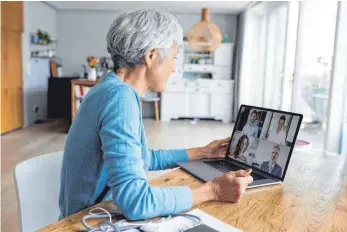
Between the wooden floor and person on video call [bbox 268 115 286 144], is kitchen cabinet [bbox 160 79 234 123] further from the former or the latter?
person on video call [bbox 268 115 286 144]

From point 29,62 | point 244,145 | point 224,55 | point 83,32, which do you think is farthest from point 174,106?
point 244,145

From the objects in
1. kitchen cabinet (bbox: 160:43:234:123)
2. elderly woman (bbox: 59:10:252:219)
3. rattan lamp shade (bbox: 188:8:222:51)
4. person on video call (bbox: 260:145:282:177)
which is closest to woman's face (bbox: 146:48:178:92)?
elderly woman (bbox: 59:10:252:219)

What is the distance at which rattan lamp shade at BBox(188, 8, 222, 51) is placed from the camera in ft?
14.1

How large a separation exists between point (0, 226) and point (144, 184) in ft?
6.77

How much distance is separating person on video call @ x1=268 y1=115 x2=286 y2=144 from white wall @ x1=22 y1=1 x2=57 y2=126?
6.05 meters

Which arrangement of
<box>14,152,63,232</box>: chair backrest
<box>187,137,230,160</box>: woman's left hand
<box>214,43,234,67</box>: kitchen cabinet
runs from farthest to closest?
<box>214,43,234,67</box>: kitchen cabinet
<box>187,137,230,160</box>: woman's left hand
<box>14,152,63,232</box>: chair backrest

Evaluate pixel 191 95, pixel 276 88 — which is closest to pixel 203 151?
pixel 276 88

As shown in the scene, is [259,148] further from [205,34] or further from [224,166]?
[205,34]

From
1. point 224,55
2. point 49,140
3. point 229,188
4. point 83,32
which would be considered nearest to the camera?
point 229,188

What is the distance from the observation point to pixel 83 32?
26.6 feet

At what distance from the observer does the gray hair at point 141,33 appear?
3.18 ft

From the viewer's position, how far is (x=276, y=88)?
624 cm

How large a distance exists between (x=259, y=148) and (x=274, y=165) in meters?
0.09

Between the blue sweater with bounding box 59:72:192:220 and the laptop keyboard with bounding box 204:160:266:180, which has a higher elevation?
the blue sweater with bounding box 59:72:192:220
